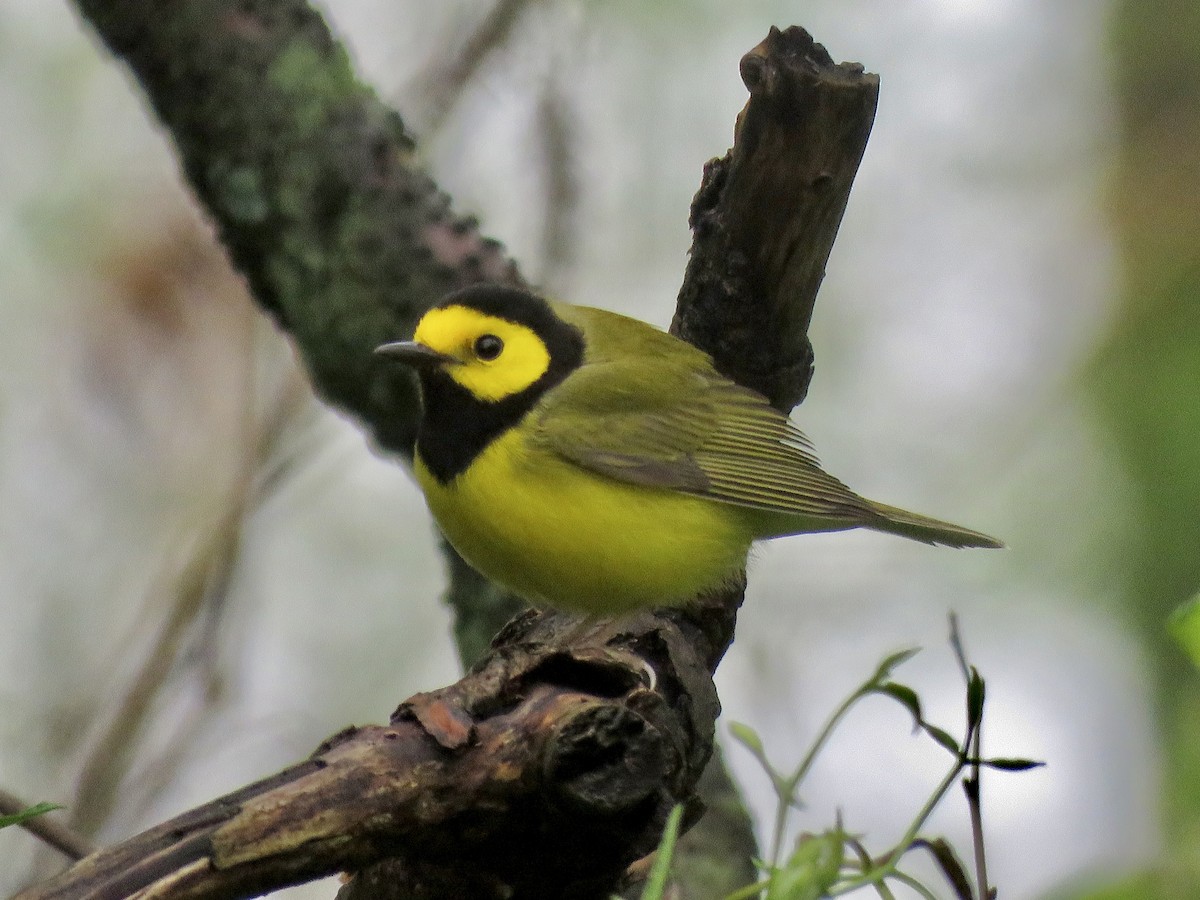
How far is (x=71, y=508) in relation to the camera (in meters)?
6.39

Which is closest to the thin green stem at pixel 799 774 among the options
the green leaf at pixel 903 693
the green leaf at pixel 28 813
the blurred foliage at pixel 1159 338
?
the green leaf at pixel 903 693

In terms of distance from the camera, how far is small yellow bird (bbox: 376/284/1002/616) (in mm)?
3604

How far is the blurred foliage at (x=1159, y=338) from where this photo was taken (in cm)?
696

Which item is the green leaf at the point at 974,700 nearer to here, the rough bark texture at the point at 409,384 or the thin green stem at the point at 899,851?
the thin green stem at the point at 899,851

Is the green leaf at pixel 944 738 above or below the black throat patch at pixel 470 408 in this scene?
below

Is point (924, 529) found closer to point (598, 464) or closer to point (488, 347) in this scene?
point (598, 464)

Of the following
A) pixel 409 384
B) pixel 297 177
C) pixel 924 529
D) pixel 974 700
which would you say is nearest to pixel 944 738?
pixel 974 700

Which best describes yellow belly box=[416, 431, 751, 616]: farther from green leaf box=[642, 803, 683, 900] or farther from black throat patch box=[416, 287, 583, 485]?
green leaf box=[642, 803, 683, 900]

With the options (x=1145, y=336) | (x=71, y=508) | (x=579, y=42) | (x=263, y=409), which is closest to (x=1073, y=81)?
(x=1145, y=336)

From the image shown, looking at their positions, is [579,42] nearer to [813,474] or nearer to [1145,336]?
[813,474]

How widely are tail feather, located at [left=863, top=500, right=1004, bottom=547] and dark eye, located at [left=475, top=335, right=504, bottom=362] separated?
1.19m

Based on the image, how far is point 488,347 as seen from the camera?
387cm

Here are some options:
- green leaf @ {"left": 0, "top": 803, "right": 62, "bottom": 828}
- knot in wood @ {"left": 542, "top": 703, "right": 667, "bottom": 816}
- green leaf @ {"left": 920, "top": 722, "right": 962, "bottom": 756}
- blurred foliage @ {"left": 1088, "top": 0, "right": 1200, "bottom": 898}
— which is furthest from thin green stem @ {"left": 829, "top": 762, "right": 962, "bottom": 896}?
blurred foliage @ {"left": 1088, "top": 0, "right": 1200, "bottom": 898}

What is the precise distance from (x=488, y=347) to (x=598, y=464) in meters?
0.49
